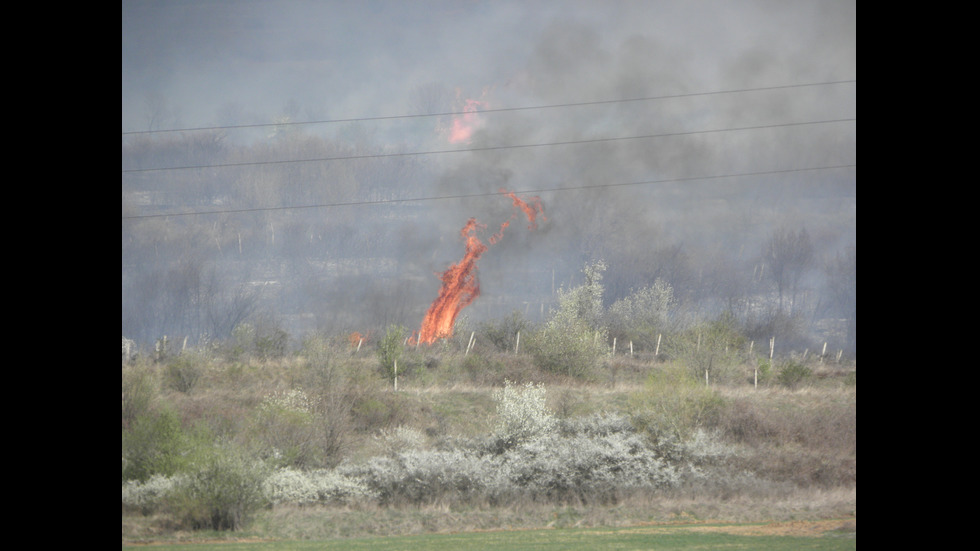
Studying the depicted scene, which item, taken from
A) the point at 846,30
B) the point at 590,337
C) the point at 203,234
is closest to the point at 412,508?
the point at 590,337

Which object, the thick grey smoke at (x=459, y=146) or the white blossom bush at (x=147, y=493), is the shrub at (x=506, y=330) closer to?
the thick grey smoke at (x=459, y=146)

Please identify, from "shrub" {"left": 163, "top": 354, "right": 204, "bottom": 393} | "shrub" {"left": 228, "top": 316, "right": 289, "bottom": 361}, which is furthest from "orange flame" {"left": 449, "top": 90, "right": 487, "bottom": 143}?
"shrub" {"left": 163, "top": 354, "right": 204, "bottom": 393}

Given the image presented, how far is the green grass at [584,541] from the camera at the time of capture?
492 inches

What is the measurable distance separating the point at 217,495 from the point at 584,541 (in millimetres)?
6851

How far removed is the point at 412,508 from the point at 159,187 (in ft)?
30.5

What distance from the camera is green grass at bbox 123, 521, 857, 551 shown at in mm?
12492

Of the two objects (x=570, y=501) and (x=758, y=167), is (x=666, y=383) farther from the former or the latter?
(x=758, y=167)

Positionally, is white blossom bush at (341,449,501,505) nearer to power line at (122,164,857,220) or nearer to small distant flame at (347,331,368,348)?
small distant flame at (347,331,368,348)

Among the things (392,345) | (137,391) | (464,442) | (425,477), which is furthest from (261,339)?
(464,442)

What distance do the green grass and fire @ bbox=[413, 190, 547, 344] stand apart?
15.3ft

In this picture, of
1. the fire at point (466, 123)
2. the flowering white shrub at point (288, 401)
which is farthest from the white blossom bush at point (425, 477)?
the fire at point (466, 123)

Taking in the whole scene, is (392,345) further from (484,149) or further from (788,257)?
(788,257)

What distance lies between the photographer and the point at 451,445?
1517 cm
